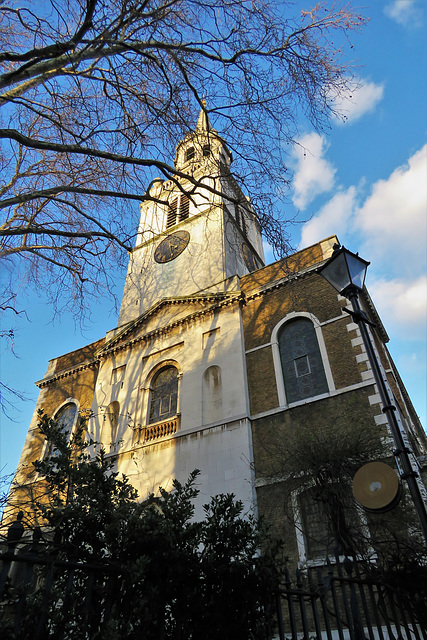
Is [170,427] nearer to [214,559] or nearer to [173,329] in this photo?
[173,329]

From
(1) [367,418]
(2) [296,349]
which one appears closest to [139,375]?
(2) [296,349]

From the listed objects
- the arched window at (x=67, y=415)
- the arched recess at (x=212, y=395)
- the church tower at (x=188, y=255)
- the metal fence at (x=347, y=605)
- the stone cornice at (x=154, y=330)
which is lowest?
the metal fence at (x=347, y=605)

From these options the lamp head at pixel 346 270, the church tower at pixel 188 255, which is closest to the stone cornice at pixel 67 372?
the church tower at pixel 188 255

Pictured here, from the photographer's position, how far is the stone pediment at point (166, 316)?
15620 millimetres

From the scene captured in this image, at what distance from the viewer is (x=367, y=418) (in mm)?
10398

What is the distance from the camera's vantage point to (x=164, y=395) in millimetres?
15188

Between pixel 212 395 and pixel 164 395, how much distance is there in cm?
219

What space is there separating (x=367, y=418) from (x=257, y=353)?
4.47m

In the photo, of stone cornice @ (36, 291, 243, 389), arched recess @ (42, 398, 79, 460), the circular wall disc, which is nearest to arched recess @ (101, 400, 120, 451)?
arched recess @ (42, 398, 79, 460)

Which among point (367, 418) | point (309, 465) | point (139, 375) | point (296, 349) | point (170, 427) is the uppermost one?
point (139, 375)

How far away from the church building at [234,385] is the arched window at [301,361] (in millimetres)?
39

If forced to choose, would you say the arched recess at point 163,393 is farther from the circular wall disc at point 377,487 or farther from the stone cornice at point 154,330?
the circular wall disc at point 377,487

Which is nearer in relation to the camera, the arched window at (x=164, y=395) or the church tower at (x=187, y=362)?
the church tower at (x=187, y=362)

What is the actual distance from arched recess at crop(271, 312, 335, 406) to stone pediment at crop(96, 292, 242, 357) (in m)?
2.46
